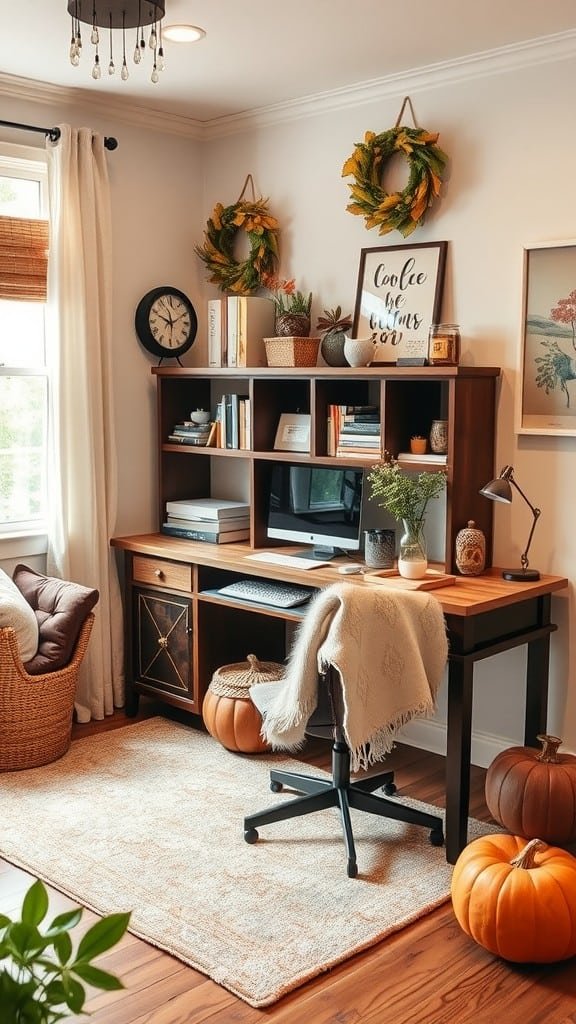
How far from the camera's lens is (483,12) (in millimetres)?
3201

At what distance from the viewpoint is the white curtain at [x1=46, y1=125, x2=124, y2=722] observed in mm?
4180

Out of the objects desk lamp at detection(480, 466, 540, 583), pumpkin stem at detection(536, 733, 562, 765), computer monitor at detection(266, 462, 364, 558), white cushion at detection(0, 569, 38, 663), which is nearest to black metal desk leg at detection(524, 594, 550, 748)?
desk lamp at detection(480, 466, 540, 583)

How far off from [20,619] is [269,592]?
3.02 feet

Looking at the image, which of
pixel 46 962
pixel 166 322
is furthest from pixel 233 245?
pixel 46 962

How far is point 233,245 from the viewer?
4652 millimetres

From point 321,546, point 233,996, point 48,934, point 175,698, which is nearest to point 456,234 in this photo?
point 321,546

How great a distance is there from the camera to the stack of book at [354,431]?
3760mm

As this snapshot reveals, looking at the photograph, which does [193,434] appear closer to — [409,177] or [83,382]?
[83,382]

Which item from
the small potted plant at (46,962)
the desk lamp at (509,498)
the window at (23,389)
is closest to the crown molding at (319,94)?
the window at (23,389)

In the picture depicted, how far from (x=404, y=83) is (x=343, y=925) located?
9.84ft

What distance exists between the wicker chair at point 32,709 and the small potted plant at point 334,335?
1389mm

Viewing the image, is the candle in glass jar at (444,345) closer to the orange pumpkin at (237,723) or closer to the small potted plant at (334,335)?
the small potted plant at (334,335)

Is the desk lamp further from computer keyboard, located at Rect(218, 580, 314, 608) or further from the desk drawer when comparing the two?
the desk drawer

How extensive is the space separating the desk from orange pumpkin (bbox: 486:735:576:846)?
0.11m
